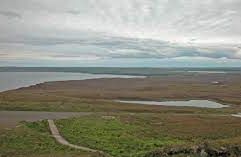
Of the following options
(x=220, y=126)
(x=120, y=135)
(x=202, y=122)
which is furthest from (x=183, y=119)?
(x=120, y=135)

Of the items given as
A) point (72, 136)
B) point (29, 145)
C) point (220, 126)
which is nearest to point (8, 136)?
point (29, 145)

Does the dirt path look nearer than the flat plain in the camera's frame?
No

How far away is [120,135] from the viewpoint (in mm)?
37875

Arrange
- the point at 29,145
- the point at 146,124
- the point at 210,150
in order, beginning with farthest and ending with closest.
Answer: the point at 146,124 → the point at 29,145 → the point at 210,150

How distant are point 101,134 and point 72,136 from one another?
342 cm

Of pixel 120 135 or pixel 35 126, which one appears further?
pixel 35 126

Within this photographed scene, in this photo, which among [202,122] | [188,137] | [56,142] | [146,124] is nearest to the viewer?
[56,142]

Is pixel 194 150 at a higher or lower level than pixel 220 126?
higher

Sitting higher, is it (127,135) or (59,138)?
(59,138)

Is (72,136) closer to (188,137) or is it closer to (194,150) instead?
(188,137)

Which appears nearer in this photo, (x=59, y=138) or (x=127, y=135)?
(x=59, y=138)

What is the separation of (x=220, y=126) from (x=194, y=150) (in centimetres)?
2779

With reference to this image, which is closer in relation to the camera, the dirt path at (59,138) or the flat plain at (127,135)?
the flat plain at (127,135)

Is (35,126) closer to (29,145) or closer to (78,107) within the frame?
(29,145)
